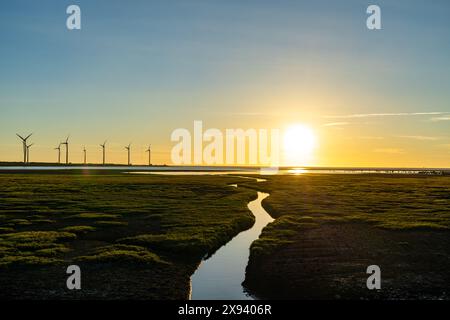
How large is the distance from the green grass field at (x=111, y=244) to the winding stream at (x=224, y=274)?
68 cm

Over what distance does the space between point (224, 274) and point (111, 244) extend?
10.1m

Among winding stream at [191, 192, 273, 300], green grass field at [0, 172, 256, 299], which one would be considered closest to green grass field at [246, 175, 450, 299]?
winding stream at [191, 192, 273, 300]

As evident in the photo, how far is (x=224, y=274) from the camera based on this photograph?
26.2 metres

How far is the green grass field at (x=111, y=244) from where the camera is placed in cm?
2266

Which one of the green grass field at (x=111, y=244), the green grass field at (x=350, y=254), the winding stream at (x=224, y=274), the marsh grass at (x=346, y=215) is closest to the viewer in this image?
the winding stream at (x=224, y=274)

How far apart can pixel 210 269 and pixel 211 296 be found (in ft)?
17.9

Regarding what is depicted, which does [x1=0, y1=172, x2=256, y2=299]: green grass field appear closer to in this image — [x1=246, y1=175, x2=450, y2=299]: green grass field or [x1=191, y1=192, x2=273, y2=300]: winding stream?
[x1=191, y1=192, x2=273, y2=300]: winding stream

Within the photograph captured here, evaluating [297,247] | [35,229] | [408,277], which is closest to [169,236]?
[297,247]

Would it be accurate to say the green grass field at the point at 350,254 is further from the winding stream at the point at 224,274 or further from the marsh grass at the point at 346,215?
the winding stream at the point at 224,274

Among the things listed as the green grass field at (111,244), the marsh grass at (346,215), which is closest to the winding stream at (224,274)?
the green grass field at (111,244)

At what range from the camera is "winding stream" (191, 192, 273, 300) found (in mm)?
22328

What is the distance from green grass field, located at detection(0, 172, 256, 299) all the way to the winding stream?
683 millimetres

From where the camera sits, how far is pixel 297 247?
1246 inches
